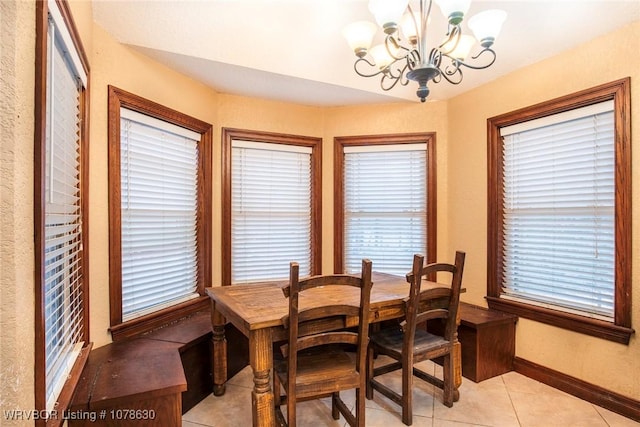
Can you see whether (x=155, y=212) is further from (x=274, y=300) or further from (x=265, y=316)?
(x=265, y=316)

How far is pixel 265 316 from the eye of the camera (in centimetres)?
171

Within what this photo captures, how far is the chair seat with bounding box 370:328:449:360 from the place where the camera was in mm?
2098

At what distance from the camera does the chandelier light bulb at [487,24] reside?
165 centimetres

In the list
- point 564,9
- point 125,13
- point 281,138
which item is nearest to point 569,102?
point 564,9

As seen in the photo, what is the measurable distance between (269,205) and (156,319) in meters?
1.43

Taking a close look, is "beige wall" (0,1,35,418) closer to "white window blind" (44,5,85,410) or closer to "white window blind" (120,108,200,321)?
"white window blind" (44,5,85,410)

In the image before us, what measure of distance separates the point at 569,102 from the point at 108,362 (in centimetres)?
335

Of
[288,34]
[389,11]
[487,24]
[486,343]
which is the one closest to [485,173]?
[486,343]

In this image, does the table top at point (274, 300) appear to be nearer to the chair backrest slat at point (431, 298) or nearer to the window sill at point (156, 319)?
the chair backrest slat at point (431, 298)

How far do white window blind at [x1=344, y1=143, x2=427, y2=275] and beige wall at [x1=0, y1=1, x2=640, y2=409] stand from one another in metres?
0.18

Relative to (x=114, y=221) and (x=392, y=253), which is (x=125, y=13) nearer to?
(x=114, y=221)

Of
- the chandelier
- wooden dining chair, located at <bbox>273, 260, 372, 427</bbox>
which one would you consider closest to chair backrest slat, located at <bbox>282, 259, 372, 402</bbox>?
wooden dining chair, located at <bbox>273, 260, 372, 427</bbox>

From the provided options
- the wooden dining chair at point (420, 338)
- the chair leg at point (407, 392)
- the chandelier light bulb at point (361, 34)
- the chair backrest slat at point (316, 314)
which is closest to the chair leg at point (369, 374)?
the wooden dining chair at point (420, 338)

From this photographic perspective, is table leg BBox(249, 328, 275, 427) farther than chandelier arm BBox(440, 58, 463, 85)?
No
